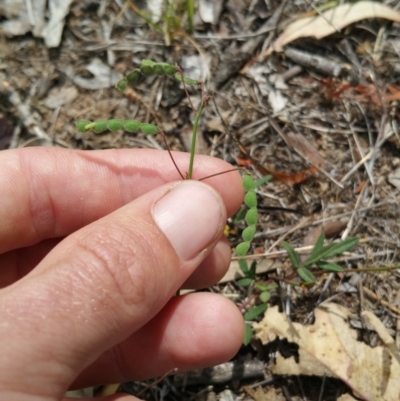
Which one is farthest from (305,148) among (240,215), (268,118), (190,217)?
(190,217)

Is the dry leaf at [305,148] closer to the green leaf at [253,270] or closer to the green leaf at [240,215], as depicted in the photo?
the green leaf at [240,215]

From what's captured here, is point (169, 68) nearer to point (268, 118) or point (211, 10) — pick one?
point (268, 118)

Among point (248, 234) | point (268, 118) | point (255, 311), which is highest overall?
point (248, 234)

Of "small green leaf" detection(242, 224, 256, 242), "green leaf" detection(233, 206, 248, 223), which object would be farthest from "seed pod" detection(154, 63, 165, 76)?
"green leaf" detection(233, 206, 248, 223)

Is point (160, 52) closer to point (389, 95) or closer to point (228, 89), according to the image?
point (228, 89)

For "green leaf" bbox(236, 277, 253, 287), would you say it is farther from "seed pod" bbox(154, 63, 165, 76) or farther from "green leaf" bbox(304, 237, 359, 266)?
"seed pod" bbox(154, 63, 165, 76)

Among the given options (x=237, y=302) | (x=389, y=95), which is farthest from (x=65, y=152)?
(x=389, y=95)
